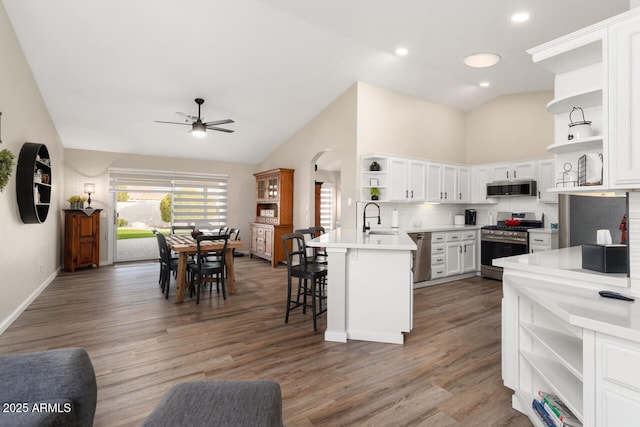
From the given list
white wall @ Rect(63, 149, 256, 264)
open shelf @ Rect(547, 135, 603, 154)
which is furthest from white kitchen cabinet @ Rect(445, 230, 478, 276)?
white wall @ Rect(63, 149, 256, 264)

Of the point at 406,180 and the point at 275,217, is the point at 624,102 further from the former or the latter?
the point at 275,217

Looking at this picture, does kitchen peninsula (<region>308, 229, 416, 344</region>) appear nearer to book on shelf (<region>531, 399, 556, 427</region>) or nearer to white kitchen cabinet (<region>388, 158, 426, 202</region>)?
book on shelf (<region>531, 399, 556, 427</region>)

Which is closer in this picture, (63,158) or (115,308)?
(115,308)

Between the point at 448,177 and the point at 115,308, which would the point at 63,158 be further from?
the point at 448,177

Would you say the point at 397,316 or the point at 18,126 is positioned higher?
the point at 18,126

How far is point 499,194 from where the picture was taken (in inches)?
231

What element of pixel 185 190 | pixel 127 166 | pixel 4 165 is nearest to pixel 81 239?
pixel 127 166

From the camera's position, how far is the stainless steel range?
530 centimetres

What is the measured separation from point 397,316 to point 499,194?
4077 millimetres

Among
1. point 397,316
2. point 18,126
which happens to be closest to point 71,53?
point 18,126

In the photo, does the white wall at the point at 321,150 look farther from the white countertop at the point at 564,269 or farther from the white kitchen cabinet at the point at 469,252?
the white countertop at the point at 564,269

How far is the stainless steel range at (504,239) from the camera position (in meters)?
5.30

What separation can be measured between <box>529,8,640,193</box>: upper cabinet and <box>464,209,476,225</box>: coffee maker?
456 centimetres

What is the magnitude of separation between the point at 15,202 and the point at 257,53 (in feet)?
11.2
